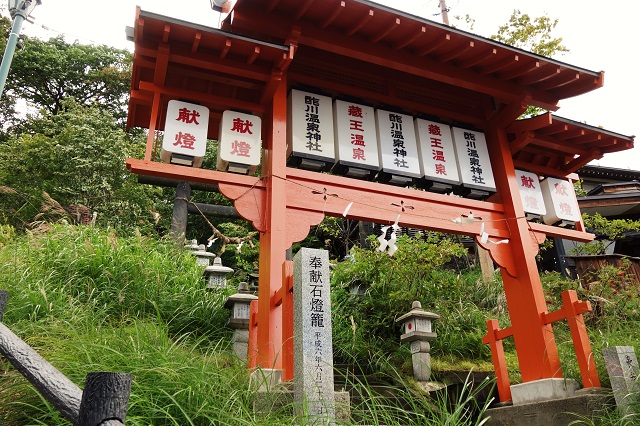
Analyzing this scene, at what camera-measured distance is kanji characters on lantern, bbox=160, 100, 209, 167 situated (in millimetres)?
5254

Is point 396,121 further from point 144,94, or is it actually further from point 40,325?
point 40,325

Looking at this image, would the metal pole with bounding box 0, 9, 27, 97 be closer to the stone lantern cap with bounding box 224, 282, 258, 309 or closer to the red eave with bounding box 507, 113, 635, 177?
the stone lantern cap with bounding box 224, 282, 258, 309

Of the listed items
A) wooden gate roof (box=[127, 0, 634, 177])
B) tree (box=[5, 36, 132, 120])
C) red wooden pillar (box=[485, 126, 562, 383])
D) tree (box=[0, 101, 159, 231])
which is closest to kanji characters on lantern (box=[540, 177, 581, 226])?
wooden gate roof (box=[127, 0, 634, 177])

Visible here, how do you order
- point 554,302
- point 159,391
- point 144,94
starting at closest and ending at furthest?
point 159,391 → point 144,94 → point 554,302

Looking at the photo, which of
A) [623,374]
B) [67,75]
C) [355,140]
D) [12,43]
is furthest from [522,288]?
[67,75]

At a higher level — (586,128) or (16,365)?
(586,128)

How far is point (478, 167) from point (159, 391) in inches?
215

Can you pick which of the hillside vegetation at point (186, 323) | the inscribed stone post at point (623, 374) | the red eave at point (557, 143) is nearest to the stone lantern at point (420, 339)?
the hillside vegetation at point (186, 323)

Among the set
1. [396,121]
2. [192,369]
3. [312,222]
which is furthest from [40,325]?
[396,121]

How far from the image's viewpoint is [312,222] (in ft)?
17.9

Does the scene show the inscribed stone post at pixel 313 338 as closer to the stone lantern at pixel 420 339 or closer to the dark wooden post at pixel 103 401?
the dark wooden post at pixel 103 401

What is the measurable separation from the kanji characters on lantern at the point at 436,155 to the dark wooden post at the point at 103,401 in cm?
540

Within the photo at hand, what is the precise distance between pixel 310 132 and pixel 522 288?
11.6 feet

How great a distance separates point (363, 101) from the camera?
6492 mm
